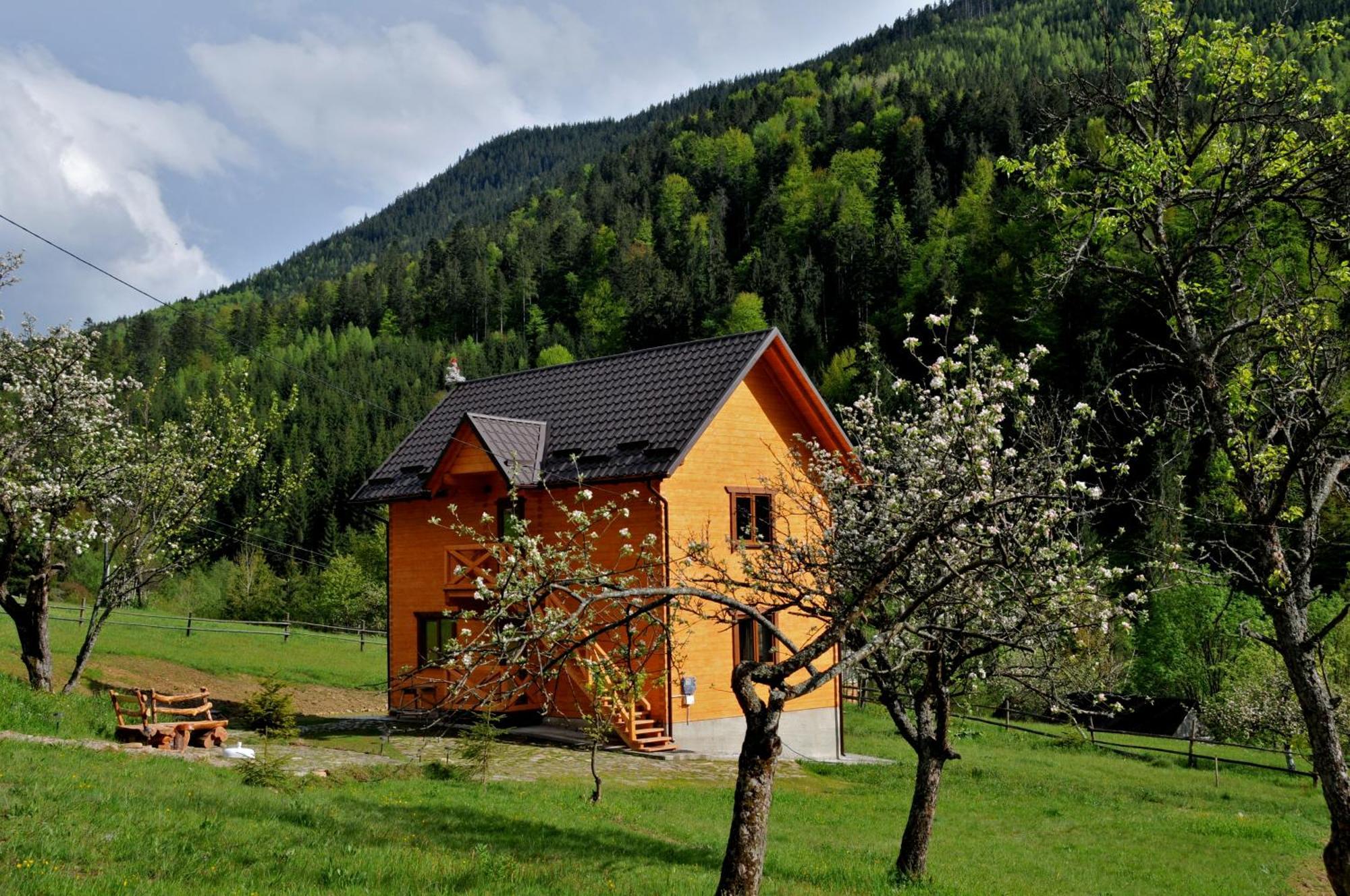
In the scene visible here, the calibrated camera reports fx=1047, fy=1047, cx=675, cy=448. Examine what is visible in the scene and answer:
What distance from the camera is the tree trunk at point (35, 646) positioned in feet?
73.3

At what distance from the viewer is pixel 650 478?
2508 centimetres

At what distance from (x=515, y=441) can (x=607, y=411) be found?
2621 mm

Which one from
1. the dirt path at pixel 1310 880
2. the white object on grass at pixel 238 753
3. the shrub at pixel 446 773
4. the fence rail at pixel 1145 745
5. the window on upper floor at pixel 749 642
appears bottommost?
the fence rail at pixel 1145 745

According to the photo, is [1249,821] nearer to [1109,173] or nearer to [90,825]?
[1109,173]

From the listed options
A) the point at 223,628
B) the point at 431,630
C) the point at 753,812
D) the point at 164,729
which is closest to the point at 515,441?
the point at 431,630

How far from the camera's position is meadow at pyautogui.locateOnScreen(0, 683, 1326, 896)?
9.67 metres

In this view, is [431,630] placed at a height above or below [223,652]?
above

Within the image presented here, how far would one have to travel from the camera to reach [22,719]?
1805cm

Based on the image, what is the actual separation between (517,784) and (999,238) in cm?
9705

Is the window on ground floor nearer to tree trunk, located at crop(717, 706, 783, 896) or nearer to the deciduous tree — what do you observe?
tree trunk, located at crop(717, 706, 783, 896)

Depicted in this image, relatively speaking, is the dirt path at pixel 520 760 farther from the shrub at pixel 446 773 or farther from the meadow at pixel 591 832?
the shrub at pixel 446 773

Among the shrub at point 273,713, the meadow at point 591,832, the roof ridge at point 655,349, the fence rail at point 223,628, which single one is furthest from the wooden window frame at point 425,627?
the fence rail at point 223,628

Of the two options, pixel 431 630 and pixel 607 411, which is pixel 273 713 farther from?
pixel 607 411

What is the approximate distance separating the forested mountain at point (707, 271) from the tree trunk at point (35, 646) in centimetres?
6130
